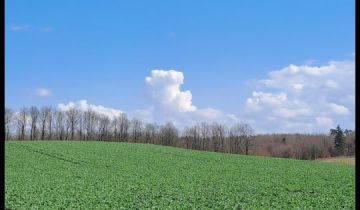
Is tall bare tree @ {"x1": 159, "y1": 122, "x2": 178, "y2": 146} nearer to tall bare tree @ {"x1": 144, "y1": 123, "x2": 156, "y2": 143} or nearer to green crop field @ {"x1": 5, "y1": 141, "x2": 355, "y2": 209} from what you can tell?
tall bare tree @ {"x1": 144, "y1": 123, "x2": 156, "y2": 143}

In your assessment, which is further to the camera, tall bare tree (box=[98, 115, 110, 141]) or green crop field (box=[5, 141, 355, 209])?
tall bare tree (box=[98, 115, 110, 141])

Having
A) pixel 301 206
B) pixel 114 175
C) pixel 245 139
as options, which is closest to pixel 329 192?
pixel 301 206

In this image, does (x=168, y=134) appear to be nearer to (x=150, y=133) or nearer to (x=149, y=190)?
(x=150, y=133)

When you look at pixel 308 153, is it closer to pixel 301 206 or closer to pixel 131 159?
pixel 131 159

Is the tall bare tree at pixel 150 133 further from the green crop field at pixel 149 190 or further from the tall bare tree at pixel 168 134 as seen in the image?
the green crop field at pixel 149 190

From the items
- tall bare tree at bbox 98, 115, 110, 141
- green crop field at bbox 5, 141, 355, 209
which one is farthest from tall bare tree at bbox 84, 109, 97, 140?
green crop field at bbox 5, 141, 355, 209

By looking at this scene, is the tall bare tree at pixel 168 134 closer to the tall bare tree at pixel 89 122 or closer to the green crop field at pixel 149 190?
the tall bare tree at pixel 89 122

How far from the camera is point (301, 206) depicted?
1958 cm

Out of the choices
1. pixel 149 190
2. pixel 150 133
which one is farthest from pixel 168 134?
pixel 149 190

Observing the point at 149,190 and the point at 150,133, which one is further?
the point at 150,133

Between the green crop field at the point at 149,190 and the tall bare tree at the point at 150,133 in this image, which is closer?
the green crop field at the point at 149,190

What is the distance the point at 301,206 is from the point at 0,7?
18533mm

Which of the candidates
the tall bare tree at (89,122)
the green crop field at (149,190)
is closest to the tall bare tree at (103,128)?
the tall bare tree at (89,122)

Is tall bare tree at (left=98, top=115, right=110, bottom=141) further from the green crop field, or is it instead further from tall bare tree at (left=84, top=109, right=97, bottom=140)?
the green crop field
